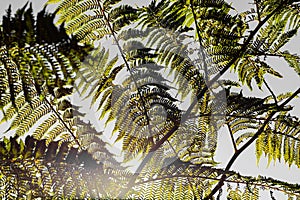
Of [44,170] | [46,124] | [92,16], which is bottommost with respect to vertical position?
[44,170]

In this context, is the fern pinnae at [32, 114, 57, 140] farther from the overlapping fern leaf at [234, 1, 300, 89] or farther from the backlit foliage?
the overlapping fern leaf at [234, 1, 300, 89]

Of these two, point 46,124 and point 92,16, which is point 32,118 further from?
point 92,16

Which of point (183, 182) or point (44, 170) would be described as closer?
point (44, 170)

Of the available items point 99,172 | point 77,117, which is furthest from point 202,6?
point 99,172

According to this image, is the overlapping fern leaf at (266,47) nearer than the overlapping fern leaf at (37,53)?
No

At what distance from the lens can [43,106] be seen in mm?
1159

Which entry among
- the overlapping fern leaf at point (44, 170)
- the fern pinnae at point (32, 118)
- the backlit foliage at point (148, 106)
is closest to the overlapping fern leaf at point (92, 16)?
the backlit foliage at point (148, 106)

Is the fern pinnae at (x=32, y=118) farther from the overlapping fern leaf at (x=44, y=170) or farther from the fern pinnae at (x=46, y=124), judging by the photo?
the overlapping fern leaf at (x=44, y=170)

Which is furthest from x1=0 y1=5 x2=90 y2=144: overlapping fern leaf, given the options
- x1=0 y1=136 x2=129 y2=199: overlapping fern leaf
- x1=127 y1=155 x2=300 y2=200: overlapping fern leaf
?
x1=127 y1=155 x2=300 y2=200: overlapping fern leaf

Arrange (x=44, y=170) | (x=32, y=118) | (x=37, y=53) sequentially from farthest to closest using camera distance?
(x=32, y=118) < (x=44, y=170) < (x=37, y=53)

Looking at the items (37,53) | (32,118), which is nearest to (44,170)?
(32,118)

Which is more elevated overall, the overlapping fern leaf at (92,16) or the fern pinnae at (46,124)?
the overlapping fern leaf at (92,16)

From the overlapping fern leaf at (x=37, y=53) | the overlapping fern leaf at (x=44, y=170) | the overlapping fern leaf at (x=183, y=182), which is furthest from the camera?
the overlapping fern leaf at (x=183, y=182)

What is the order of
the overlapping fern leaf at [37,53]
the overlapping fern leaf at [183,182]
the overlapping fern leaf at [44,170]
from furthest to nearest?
1. the overlapping fern leaf at [183,182]
2. the overlapping fern leaf at [44,170]
3. the overlapping fern leaf at [37,53]
